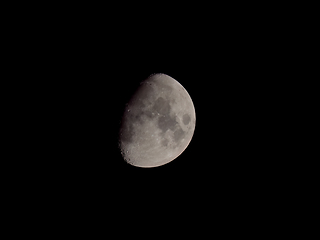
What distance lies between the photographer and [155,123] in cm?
304

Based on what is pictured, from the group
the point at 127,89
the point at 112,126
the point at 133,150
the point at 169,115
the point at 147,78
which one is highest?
the point at 147,78

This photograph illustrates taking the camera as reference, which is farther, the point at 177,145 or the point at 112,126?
the point at 177,145

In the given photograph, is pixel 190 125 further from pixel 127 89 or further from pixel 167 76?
pixel 127 89

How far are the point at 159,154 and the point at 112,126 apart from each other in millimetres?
742

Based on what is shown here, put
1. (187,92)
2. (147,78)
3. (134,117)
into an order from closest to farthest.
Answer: (134,117), (147,78), (187,92)

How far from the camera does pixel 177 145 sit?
3.33 meters

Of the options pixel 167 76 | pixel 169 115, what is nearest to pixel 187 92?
pixel 167 76

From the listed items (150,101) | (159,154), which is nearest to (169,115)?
(150,101)

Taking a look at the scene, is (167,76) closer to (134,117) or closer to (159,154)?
(134,117)

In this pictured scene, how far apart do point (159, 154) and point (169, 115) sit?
564 millimetres

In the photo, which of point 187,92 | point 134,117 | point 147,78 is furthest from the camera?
point 187,92

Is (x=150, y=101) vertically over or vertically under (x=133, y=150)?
over

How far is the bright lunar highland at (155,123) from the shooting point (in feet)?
10.0

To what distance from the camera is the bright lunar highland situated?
3.05 meters
